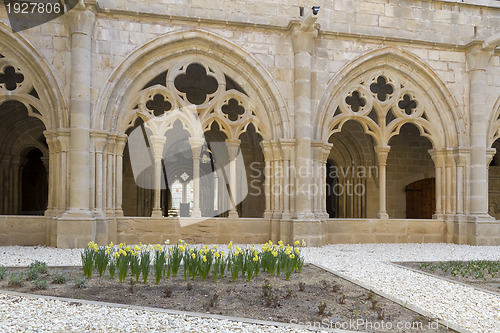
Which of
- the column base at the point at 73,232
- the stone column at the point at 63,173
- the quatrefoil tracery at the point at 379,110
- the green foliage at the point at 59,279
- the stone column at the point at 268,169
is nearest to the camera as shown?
the green foliage at the point at 59,279

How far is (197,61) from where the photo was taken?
729 centimetres

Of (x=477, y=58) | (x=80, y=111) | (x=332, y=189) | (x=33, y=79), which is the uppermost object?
(x=477, y=58)

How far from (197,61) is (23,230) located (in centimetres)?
375

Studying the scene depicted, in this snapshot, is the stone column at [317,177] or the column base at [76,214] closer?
the column base at [76,214]

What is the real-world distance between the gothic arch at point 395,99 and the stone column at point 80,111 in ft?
12.3

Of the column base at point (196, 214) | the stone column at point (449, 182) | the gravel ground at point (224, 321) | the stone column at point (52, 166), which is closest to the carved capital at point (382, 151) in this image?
the stone column at point (449, 182)

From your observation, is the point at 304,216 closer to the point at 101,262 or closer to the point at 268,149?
the point at 268,149

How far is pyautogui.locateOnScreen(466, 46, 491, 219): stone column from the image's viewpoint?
7781 millimetres

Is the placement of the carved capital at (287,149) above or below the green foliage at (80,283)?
above

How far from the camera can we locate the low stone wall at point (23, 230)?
6.70 m

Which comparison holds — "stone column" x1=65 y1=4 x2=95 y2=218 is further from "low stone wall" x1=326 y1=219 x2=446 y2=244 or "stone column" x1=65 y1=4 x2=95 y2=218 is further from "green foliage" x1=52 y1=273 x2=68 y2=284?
"low stone wall" x1=326 y1=219 x2=446 y2=244

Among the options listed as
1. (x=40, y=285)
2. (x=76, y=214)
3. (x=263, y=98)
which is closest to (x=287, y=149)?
(x=263, y=98)

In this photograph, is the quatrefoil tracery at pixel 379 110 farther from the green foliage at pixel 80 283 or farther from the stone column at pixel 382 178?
the green foliage at pixel 80 283

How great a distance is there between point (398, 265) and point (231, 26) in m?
4.43
